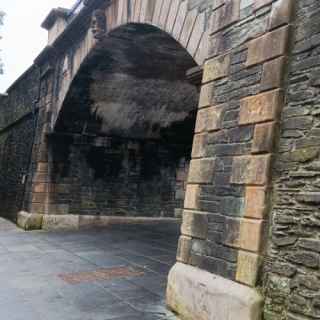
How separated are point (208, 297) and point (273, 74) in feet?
5.91

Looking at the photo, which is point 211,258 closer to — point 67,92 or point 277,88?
point 277,88

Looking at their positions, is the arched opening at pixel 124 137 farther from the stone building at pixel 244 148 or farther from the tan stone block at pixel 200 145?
the tan stone block at pixel 200 145

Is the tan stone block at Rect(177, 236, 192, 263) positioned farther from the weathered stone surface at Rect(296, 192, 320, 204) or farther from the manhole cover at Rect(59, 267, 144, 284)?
the manhole cover at Rect(59, 267, 144, 284)

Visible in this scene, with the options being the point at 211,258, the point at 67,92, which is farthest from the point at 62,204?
the point at 211,258

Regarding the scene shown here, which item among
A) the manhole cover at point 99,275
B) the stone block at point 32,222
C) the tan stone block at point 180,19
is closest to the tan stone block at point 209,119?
the tan stone block at point 180,19

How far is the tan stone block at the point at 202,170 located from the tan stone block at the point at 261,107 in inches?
21.1

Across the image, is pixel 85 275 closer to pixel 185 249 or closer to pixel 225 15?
pixel 185 249

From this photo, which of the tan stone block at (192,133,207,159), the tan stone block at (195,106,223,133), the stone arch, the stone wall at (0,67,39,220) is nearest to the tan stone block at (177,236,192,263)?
the tan stone block at (192,133,207,159)

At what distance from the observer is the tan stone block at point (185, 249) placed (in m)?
4.37

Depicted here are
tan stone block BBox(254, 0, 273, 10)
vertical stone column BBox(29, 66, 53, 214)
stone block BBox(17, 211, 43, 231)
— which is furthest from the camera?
vertical stone column BBox(29, 66, 53, 214)

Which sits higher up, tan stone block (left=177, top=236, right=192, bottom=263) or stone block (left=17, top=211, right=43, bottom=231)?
tan stone block (left=177, top=236, right=192, bottom=263)

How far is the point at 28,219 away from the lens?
35.4 feet

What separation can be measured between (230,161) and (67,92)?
675 cm

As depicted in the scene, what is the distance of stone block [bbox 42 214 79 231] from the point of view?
423 inches
